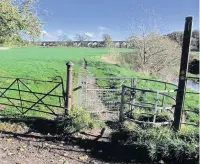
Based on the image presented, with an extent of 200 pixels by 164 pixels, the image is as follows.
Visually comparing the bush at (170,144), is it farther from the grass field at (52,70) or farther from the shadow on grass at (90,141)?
the grass field at (52,70)

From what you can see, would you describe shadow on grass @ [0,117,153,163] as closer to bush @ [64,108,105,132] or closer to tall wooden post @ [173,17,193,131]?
bush @ [64,108,105,132]

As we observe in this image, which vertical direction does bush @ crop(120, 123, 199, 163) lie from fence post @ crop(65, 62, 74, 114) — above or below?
below

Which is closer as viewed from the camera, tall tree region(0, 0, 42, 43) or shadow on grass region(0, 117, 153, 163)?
shadow on grass region(0, 117, 153, 163)

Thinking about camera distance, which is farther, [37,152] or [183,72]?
[183,72]

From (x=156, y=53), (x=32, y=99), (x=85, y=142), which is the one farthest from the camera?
(x=156, y=53)

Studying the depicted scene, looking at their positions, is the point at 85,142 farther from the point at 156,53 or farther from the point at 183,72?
the point at 156,53

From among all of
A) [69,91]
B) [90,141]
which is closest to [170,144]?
[90,141]

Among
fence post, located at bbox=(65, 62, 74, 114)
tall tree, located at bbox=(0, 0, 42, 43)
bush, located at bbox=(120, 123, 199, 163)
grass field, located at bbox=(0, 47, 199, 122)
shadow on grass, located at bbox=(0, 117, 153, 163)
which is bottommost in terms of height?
grass field, located at bbox=(0, 47, 199, 122)

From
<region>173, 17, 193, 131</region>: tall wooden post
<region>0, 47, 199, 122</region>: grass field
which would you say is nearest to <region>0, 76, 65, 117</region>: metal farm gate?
<region>0, 47, 199, 122</region>: grass field

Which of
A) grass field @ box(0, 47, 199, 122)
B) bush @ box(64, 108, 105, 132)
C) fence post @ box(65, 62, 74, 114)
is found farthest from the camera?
grass field @ box(0, 47, 199, 122)

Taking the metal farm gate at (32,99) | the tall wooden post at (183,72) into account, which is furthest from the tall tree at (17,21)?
the tall wooden post at (183,72)

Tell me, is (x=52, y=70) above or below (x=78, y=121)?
below

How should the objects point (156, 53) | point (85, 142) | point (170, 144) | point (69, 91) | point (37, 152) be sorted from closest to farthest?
point (170, 144)
point (37, 152)
point (85, 142)
point (69, 91)
point (156, 53)

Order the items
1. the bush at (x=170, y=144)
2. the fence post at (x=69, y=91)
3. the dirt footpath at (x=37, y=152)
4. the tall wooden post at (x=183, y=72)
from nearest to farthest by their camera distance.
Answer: the bush at (x=170, y=144)
the dirt footpath at (x=37, y=152)
the tall wooden post at (x=183, y=72)
the fence post at (x=69, y=91)
